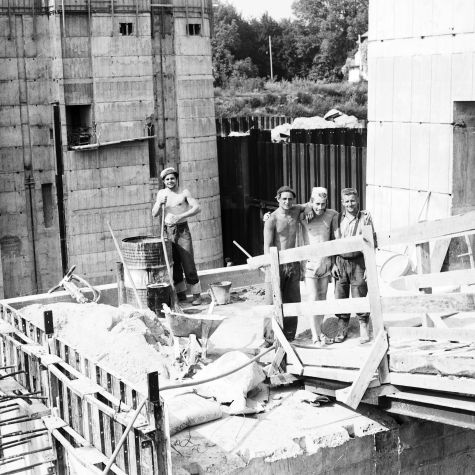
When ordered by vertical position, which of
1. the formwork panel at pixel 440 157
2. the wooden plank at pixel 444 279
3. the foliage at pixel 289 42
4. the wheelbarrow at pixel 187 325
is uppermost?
the foliage at pixel 289 42

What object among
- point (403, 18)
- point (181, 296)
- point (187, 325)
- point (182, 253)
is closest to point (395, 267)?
point (187, 325)

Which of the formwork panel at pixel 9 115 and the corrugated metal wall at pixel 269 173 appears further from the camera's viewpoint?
the formwork panel at pixel 9 115

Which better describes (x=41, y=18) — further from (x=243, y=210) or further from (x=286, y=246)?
(x=286, y=246)

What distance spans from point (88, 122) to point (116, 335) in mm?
13786

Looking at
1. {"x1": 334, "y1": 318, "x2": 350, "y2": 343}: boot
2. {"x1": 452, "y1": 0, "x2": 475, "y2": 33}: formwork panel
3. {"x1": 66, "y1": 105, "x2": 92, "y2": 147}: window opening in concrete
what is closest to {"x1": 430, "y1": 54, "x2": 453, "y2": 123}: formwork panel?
{"x1": 452, "y1": 0, "x2": 475, "y2": 33}: formwork panel

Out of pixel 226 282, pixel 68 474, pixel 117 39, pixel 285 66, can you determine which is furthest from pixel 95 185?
pixel 285 66

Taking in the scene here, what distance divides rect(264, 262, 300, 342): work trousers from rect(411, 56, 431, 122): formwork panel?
2.90 meters

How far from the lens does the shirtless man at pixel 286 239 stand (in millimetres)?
10188

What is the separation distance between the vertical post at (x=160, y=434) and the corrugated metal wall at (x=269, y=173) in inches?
506

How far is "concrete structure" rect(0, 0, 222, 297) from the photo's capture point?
22.5 m

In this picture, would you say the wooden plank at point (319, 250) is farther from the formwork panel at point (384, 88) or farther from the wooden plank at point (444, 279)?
the formwork panel at point (384, 88)

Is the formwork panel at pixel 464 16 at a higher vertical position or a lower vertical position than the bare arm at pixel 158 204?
higher

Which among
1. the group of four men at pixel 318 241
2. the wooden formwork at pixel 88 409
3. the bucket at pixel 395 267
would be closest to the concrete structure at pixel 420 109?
the bucket at pixel 395 267

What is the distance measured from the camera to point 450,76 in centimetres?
1123
